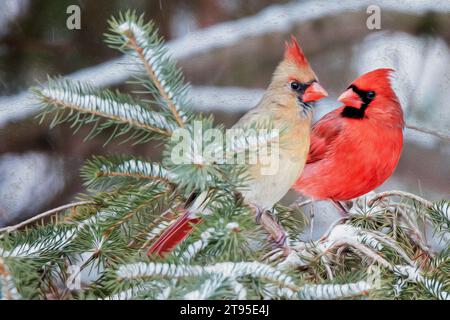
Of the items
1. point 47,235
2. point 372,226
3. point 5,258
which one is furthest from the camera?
point 372,226

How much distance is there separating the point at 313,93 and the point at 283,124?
13cm

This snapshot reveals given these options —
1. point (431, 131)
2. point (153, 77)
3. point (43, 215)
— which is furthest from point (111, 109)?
point (431, 131)

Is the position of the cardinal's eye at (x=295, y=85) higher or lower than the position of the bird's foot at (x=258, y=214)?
higher

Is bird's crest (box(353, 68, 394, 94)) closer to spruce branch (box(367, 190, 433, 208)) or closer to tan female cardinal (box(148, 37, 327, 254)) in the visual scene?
tan female cardinal (box(148, 37, 327, 254))

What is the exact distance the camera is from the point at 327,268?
4.12 feet

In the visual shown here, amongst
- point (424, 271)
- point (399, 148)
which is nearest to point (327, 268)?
point (424, 271)

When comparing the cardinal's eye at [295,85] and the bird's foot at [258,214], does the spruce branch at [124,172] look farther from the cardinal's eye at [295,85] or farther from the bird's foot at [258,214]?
the cardinal's eye at [295,85]

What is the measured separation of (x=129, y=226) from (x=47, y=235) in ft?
0.48

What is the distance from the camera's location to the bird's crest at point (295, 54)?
4.61 feet

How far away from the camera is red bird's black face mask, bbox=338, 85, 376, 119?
4.67 feet

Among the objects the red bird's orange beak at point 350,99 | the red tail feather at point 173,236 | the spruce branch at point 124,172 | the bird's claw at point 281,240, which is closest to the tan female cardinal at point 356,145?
the red bird's orange beak at point 350,99

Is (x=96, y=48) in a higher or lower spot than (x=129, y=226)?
higher

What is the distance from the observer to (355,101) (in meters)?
1.42

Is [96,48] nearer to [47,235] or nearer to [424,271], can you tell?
[47,235]
